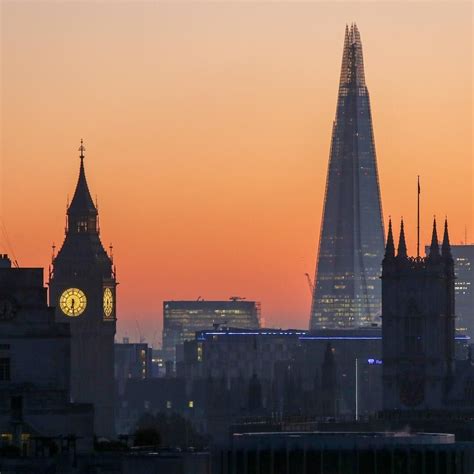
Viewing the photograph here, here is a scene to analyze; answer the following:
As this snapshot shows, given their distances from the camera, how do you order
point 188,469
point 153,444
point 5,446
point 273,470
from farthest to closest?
1. point 153,444
2. point 5,446
3. point 188,469
4. point 273,470

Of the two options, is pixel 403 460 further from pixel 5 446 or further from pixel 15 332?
pixel 15 332

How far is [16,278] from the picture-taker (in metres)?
176

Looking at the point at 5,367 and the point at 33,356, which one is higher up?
the point at 33,356

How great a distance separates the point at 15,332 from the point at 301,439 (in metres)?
39.3

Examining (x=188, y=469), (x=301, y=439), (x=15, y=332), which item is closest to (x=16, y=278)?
(x=15, y=332)

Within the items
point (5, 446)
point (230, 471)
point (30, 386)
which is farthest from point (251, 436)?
point (30, 386)

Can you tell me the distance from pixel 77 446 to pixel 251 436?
22.6 metres

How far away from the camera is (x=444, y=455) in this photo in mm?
137875

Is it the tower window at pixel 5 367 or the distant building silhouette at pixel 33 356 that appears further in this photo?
the tower window at pixel 5 367

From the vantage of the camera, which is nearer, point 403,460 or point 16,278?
point 403,460

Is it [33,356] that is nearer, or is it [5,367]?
[5,367]

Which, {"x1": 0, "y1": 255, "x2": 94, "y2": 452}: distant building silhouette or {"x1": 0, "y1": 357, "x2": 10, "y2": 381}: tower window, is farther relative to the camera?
{"x1": 0, "y1": 357, "x2": 10, "y2": 381}: tower window

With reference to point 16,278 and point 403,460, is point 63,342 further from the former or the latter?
point 403,460

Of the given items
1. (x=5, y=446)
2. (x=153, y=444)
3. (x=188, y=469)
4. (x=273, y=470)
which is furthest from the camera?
(x=153, y=444)
